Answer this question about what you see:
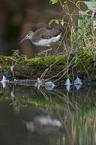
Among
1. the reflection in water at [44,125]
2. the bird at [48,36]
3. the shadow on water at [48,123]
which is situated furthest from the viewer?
the bird at [48,36]

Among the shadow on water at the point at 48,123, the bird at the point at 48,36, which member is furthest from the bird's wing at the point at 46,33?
the shadow on water at the point at 48,123

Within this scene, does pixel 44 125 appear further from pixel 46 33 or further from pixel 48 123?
pixel 46 33

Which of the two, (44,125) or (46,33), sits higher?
(46,33)

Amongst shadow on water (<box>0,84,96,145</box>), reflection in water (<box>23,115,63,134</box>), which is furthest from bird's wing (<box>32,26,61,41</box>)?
reflection in water (<box>23,115,63,134</box>)

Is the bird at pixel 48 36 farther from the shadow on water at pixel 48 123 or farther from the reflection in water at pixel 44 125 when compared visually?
the reflection in water at pixel 44 125

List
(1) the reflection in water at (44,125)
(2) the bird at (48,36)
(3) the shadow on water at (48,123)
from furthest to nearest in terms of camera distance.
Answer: (2) the bird at (48,36)
(1) the reflection in water at (44,125)
(3) the shadow on water at (48,123)

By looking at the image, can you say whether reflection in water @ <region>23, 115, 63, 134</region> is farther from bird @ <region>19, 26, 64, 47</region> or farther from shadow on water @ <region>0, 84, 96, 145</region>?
bird @ <region>19, 26, 64, 47</region>

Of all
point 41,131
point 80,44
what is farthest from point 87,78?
point 41,131

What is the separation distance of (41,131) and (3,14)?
10990 millimetres

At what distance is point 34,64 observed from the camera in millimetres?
5184

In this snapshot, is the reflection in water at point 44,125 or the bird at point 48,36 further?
the bird at point 48,36

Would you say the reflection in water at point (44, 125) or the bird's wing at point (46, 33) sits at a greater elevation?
the bird's wing at point (46, 33)

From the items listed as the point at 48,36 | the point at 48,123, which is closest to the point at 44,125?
the point at 48,123

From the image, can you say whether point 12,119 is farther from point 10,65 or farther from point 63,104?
point 10,65
